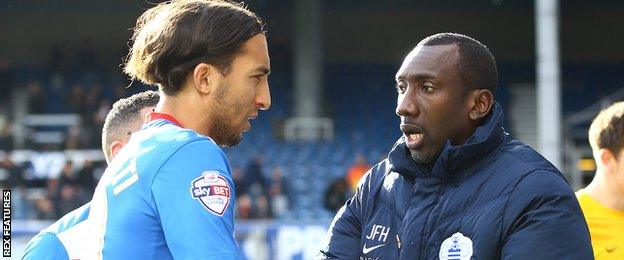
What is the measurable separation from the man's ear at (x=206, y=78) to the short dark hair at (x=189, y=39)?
0.04 feet

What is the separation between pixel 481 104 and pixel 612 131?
1270 mm

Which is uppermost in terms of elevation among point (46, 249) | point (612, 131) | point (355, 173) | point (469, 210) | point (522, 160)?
Result: point (355, 173)

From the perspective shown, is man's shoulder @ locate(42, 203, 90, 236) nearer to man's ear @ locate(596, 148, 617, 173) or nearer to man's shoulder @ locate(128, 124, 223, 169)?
man's shoulder @ locate(128, 124, 223, 169)

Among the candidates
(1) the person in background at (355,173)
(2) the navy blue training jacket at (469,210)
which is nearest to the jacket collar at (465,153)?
(2) the navy blue training jacket at (469,210)

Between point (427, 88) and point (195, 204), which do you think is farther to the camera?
point (427, 88)

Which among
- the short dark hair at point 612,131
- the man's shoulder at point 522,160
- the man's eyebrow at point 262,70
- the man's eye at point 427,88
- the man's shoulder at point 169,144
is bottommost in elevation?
the man's shoulder at point 522,160

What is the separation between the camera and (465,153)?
2627mm

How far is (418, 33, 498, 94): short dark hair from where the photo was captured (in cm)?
268

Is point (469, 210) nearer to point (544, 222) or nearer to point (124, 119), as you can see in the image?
point (544, 222)

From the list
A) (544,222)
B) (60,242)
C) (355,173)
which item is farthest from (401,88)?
(355,173)

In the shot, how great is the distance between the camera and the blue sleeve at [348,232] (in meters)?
2.80

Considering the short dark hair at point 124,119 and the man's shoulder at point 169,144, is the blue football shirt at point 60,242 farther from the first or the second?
the man's shoulder at point 169,144

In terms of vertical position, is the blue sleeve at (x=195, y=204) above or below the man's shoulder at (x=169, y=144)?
below

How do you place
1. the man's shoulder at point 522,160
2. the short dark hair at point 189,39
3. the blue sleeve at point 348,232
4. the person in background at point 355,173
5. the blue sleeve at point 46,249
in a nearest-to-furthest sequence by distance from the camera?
the short dark hair at point 189,39 → the man's shoulder at point 522,160 → the blue sleeve at point 348,232 → the blue sleeve at point 46,249 → the person in background at point 355,173
